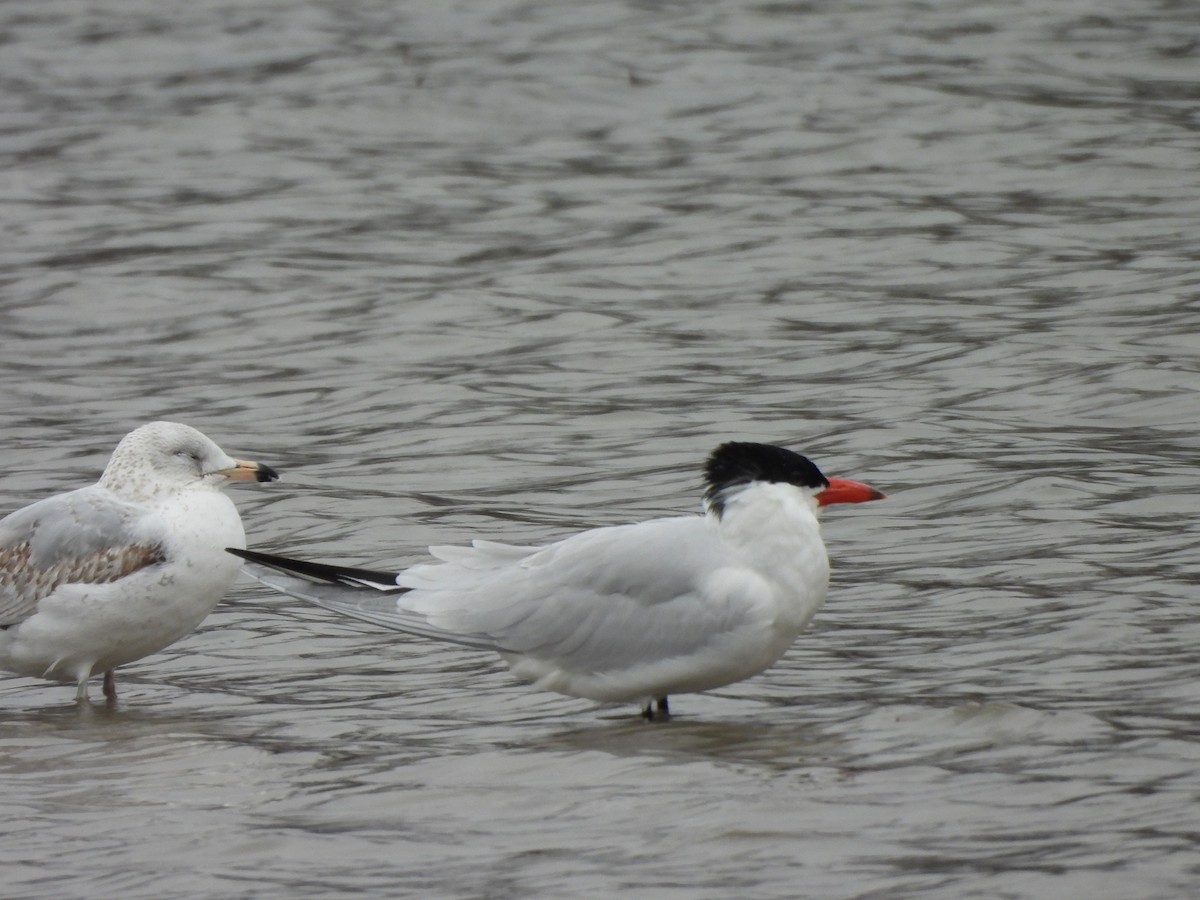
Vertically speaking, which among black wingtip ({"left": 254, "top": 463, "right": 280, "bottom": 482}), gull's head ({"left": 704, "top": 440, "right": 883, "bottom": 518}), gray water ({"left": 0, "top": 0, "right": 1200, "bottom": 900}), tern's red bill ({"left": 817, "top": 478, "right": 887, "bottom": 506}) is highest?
gull's head ({"left": 704, "top": 440, "right": 883, "bottom": 518})

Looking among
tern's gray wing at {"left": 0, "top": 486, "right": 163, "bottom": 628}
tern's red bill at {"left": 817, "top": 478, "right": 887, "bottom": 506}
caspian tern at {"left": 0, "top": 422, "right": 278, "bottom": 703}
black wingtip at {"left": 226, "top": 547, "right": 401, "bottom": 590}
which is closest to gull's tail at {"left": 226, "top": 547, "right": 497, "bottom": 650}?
black wingtip at {"left": 226, "top": 547, "right": 401, "bottom": 590}

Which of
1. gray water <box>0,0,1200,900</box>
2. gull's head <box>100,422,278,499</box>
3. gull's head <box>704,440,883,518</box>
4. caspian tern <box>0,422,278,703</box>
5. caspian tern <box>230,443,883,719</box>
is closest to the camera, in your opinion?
gray water <box>0,0,1200,900</box>

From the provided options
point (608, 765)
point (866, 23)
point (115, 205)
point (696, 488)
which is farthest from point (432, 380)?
point (866, 23)

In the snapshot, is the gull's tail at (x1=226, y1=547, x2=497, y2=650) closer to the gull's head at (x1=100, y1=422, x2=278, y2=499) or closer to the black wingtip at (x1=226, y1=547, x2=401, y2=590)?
the black wingtip at (x1=226, y1=547, x2=401, y2=590)

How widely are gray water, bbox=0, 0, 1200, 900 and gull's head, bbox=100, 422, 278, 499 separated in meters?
0.70

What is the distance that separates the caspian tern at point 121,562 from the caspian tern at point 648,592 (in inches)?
14.6

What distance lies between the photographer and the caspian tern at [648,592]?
6.40m

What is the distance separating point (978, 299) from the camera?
12.4 m

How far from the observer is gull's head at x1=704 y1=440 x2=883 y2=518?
6.57m

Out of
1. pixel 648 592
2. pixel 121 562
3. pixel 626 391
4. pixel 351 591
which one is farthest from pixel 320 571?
pixel 626 391

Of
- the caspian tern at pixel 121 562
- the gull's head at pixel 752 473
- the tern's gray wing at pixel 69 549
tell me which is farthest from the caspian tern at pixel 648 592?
the tern's gray wing at pixel 69 549

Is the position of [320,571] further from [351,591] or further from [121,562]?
[121,562]

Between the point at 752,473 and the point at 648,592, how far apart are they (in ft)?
1.58

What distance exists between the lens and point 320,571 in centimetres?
679
